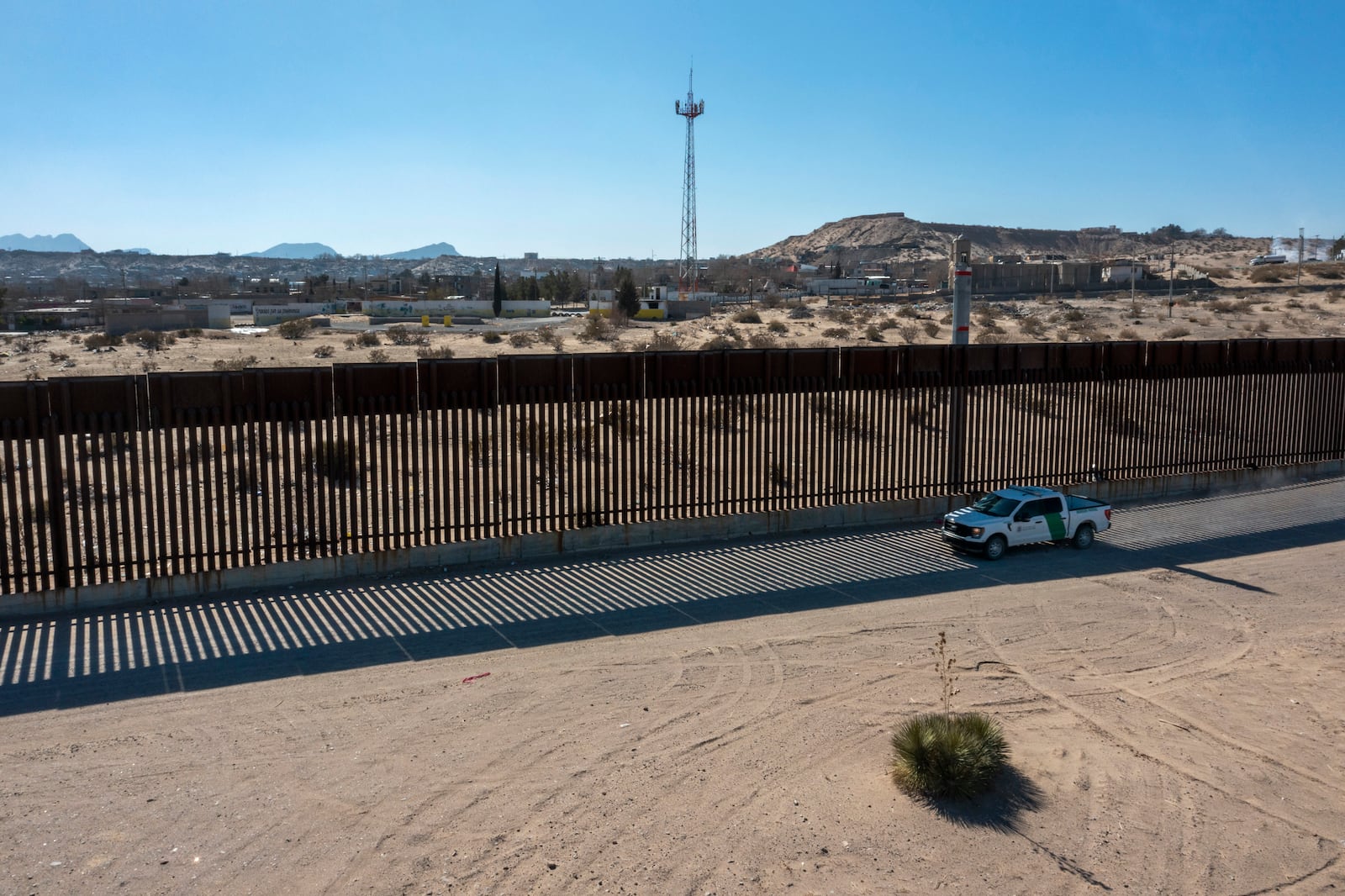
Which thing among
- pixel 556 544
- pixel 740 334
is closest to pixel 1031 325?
pixel 740 334

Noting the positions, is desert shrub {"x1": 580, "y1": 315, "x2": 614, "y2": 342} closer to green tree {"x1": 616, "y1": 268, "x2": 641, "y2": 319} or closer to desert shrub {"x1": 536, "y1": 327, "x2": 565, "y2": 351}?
desert shrub {"x1": 536, "y1": 327, "x2": 565, "y2": 351}

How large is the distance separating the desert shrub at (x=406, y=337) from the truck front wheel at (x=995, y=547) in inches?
1647

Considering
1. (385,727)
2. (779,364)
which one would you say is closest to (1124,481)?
(779,364)

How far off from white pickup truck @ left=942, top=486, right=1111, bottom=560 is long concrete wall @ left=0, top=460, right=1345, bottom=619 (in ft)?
6.99

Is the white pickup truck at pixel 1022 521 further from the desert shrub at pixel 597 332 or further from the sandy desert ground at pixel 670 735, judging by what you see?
the desert shrub at pixel 597 332

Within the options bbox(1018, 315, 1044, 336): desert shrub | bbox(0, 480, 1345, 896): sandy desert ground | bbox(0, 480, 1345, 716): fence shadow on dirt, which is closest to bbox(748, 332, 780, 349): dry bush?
bbox(1018, 315, 1044, 336): desert shrub

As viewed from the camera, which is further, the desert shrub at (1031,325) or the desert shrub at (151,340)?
Result: the desert shrub at (1031,325)

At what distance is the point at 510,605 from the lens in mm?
14242

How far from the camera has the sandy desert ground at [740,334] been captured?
47.5m

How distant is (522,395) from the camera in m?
16.8

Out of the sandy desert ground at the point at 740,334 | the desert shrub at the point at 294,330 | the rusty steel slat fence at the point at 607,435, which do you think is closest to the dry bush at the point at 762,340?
the sandy desert ground at the point at 740,334

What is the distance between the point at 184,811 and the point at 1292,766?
32.6ft

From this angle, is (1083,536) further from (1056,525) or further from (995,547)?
(995,547)

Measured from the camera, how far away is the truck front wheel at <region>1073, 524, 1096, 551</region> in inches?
714
